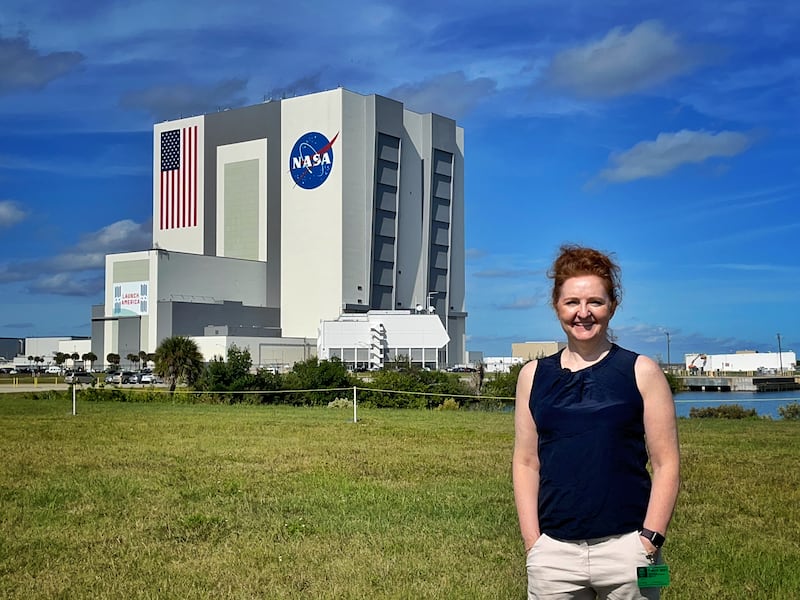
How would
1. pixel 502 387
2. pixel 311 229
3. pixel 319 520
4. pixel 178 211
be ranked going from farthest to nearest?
pixel 178 211, pixel 311 229, pixel 502 387, pixel 319 520

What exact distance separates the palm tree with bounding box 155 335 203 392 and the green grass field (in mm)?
33596

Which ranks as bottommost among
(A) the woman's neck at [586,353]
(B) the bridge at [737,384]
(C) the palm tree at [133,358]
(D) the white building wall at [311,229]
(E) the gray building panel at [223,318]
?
(B) the bridge at [737,384]

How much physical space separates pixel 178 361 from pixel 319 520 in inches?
1686

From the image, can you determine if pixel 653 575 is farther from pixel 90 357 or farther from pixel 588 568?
pixel 90 357

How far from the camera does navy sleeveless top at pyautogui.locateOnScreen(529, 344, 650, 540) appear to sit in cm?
366

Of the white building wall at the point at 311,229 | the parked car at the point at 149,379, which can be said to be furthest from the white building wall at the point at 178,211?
the parked car at the point at 149,379

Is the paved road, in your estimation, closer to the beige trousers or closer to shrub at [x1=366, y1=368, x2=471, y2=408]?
shrub at [x1=366, y1=368, x2=471, y2=408]

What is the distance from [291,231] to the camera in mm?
96750

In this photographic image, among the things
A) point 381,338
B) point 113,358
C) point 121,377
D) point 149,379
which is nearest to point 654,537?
point 149,379

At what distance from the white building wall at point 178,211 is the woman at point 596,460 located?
10218 centimetres

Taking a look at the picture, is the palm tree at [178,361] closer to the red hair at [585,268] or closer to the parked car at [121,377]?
the parked car at [121,377]

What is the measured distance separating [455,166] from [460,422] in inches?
3423

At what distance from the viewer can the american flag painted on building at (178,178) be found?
104 metres

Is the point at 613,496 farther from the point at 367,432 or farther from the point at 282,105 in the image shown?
the point at 282,105
